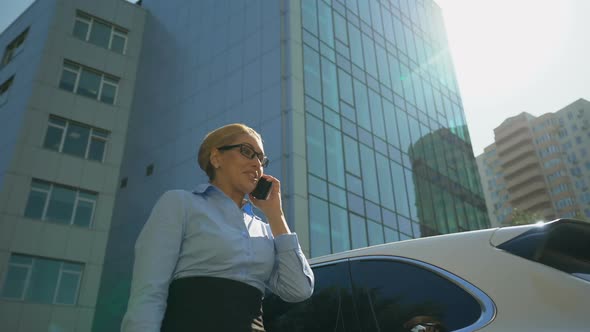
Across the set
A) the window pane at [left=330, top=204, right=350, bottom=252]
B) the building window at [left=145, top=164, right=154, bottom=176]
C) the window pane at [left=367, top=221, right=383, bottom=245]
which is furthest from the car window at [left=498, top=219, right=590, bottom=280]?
the building window at [left=145, top=164, right=154, bottom=176]

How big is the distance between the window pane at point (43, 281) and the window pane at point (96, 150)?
14.1 feet

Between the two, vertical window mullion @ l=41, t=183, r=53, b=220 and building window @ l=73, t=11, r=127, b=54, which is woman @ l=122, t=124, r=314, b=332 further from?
building window @ l=73, t=11, r=127, b=54

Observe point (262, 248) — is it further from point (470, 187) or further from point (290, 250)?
point (470, 187)

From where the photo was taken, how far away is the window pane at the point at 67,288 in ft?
47.5

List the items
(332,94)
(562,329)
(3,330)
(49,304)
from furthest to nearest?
1. (332,94)
2. (49,304)
3. (3,330)
4. (562,329)

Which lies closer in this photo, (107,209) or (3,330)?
(3,330)

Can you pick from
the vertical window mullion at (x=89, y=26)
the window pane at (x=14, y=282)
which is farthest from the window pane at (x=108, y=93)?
the window pane at (x=14, y=282)

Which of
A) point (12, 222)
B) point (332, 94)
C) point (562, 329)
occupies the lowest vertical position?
point (562, 329)

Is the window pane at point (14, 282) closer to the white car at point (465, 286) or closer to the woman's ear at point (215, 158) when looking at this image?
the white car at point (465, 286)

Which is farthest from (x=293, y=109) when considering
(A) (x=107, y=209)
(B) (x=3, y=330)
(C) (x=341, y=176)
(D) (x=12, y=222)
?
(B) (x=3, y=330)

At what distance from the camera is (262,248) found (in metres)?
2.08

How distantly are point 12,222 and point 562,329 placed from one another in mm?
16463

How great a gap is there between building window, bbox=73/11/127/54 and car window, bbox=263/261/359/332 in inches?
779

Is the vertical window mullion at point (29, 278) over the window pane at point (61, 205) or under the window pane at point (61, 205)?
under
